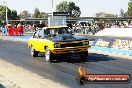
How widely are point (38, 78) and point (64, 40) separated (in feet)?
14.6

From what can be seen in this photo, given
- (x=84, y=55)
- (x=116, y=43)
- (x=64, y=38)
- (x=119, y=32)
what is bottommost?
(x=119, y=32)

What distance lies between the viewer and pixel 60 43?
1692 cm

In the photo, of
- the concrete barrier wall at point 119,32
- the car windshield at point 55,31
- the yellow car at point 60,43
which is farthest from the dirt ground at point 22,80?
the concrete barrier wall at point 119,32

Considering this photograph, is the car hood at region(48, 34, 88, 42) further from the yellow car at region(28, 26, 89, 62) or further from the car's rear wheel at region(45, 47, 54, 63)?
the car's rear wheel at region(45, 47, 54, 63)

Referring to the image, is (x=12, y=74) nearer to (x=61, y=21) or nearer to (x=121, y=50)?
(x=121, y=50)

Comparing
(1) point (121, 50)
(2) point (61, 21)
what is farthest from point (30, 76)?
(2) point (61, 21)

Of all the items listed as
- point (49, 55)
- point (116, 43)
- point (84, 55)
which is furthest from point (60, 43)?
point (116, 43)

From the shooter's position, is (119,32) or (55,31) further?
(119,32)

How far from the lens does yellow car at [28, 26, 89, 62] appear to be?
17.0 meters

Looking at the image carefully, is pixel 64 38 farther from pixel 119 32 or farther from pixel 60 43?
pixel 119 32

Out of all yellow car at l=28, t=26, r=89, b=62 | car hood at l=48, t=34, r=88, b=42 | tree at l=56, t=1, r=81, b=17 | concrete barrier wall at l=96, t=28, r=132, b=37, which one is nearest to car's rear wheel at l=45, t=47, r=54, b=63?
yellow car at l=28, t=26, r=89, b=62

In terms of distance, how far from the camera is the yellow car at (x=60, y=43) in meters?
17.0

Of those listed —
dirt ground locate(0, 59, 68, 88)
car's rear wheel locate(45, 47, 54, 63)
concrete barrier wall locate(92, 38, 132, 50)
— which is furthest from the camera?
concrete barrier wall locate(92, 38, 132, 50)

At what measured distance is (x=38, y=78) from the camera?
1291 cm
